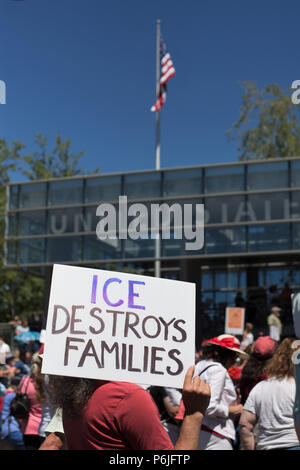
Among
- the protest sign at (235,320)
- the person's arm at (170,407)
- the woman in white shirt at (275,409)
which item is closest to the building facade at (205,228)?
the protest sign at (235,320)

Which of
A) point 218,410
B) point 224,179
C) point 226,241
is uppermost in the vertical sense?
point 224,179

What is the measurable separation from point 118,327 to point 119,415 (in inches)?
16.5

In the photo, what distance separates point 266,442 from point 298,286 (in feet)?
65.3

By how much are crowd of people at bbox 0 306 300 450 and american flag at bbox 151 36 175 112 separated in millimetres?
19355

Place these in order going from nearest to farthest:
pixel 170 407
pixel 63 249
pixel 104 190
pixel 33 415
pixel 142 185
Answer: pixel 170 407 < pixel 33 415 < pixel 142 185 < pixel 104 190 < pixel 63 249

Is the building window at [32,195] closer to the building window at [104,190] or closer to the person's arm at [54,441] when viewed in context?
the building window at [104,190]

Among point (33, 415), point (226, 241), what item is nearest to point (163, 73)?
point (226, 241)

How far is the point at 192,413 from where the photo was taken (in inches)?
87.5

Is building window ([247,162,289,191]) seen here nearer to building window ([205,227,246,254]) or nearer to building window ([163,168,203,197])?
building window ([205,227,246,254])

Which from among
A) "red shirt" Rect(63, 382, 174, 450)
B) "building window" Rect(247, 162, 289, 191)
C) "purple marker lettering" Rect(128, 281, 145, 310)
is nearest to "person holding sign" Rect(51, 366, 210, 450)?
"red shirt" Rect(63, 382, 174, 450)

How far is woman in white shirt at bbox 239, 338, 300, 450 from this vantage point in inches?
159

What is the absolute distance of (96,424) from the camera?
7.34 feet

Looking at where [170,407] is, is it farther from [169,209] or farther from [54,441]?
[169,209]
